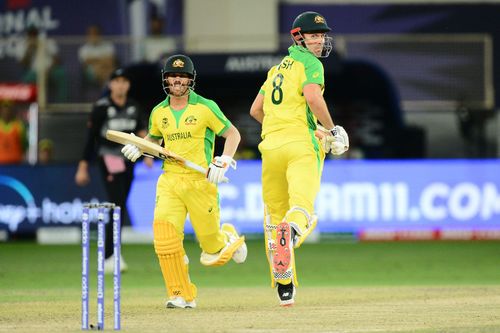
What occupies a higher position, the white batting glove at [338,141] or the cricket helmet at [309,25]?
the cricket helmet at [309,25]

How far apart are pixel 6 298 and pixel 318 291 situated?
2673 millimetres

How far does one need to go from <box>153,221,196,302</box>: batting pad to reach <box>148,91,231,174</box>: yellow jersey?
50 cm

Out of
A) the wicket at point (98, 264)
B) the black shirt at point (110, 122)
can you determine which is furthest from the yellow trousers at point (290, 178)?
the black shirt at point (110, 122)

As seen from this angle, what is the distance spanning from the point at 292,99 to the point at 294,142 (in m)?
0.35

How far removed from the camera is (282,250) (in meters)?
9.69

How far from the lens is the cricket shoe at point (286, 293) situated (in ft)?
32.9

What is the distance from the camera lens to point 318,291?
11.7m

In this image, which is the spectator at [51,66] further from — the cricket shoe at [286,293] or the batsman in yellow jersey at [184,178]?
the cricket shoe at [286,293]

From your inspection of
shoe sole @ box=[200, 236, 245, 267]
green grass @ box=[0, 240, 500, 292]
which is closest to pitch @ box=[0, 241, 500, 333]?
green grass @ box=[0, 240, 500, 292]

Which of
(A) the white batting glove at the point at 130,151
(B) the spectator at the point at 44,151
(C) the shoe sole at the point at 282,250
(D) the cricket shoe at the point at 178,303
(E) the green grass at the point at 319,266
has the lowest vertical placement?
(E) the green grass at the point at 319,266

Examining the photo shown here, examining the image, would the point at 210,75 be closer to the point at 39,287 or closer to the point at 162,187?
the point at 39,287

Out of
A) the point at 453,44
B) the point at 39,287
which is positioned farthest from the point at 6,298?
the point at 453,44

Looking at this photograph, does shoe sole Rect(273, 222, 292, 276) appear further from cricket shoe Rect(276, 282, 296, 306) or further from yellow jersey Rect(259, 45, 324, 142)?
yellow jersey Rect(259, 45, 324, 142)

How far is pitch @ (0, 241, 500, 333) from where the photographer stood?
8.99 metres
